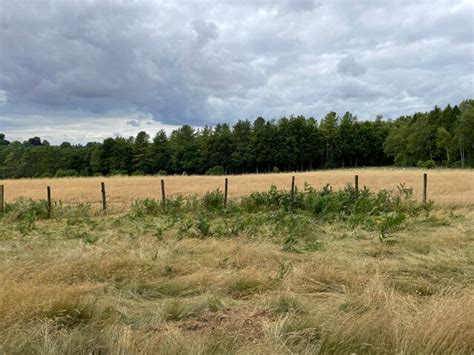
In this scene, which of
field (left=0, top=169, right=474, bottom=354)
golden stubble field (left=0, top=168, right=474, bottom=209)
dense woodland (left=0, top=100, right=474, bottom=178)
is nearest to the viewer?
field (left=0, top=169, right=474, bottom=354)

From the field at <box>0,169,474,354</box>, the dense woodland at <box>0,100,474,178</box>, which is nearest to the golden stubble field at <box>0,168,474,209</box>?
the field at <box>0,169,474,354</box>

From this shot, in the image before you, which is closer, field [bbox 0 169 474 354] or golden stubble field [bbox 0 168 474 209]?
field [bbox 0 169 474 354]

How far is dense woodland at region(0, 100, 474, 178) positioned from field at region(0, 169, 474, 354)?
84.8 m

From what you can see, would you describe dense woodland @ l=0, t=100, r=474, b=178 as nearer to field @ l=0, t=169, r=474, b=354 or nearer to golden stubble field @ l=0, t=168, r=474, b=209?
golden stubble field @ l=0, t=168, r=474, b=209

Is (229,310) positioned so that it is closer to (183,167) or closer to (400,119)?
(183,167)

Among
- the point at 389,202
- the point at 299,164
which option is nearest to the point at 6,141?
the point at 299,164

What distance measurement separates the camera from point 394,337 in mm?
3664

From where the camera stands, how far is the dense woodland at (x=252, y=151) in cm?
9662

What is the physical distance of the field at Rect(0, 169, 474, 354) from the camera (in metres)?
3.72

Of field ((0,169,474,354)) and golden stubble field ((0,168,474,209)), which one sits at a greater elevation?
field ((0,169,474,354))

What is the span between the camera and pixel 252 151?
99812 mm

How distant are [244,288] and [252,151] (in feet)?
309

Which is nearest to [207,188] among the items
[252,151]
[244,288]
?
[244,288]

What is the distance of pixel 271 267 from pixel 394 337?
143 inches
